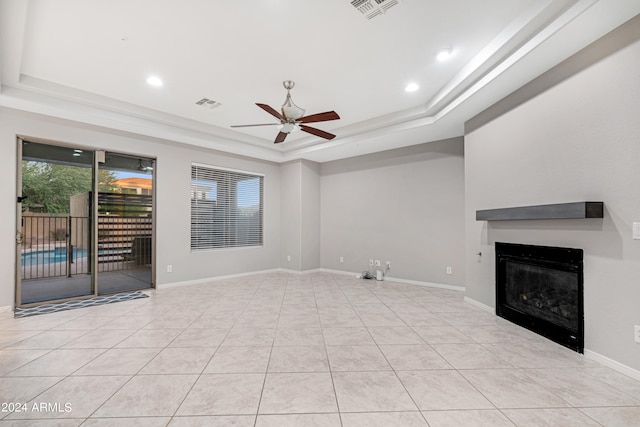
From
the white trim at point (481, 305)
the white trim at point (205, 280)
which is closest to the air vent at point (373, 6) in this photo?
the white trim at point (481, 305)

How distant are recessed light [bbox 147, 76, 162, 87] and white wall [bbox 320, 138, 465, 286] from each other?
4.13 metres

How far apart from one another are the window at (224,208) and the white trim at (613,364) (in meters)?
5.76

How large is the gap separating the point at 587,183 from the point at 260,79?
352 cm

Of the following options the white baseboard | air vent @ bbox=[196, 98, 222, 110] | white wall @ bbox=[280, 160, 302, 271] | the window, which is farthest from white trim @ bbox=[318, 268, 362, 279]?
air vent @ bbox=[196, 98, 222, 110]

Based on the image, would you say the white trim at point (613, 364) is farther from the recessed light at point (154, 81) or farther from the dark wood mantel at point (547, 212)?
the recessed light at point (154, 81)

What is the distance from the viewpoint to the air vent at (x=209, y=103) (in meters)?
4.09

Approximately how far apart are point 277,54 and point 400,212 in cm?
386

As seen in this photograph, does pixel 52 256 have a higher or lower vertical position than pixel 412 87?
lower

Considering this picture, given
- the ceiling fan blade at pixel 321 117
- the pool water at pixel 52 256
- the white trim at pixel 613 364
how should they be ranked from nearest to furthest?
the white trim at pixel 613 364 < the ceiling fan blade at pixel 321 117 < the pool water at pixel 52 256

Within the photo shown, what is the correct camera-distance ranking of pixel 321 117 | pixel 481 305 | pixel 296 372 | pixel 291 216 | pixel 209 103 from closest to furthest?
pixel 296 372, pixel 321 117, pixel 481 305, pixel 209 103, pixel 291 216

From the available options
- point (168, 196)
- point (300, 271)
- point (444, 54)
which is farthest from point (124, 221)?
point (444, 54)

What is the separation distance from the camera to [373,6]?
233 centimetres

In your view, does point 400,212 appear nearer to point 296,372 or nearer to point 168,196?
point 296,372

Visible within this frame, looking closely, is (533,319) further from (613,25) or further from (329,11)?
(329,11)
